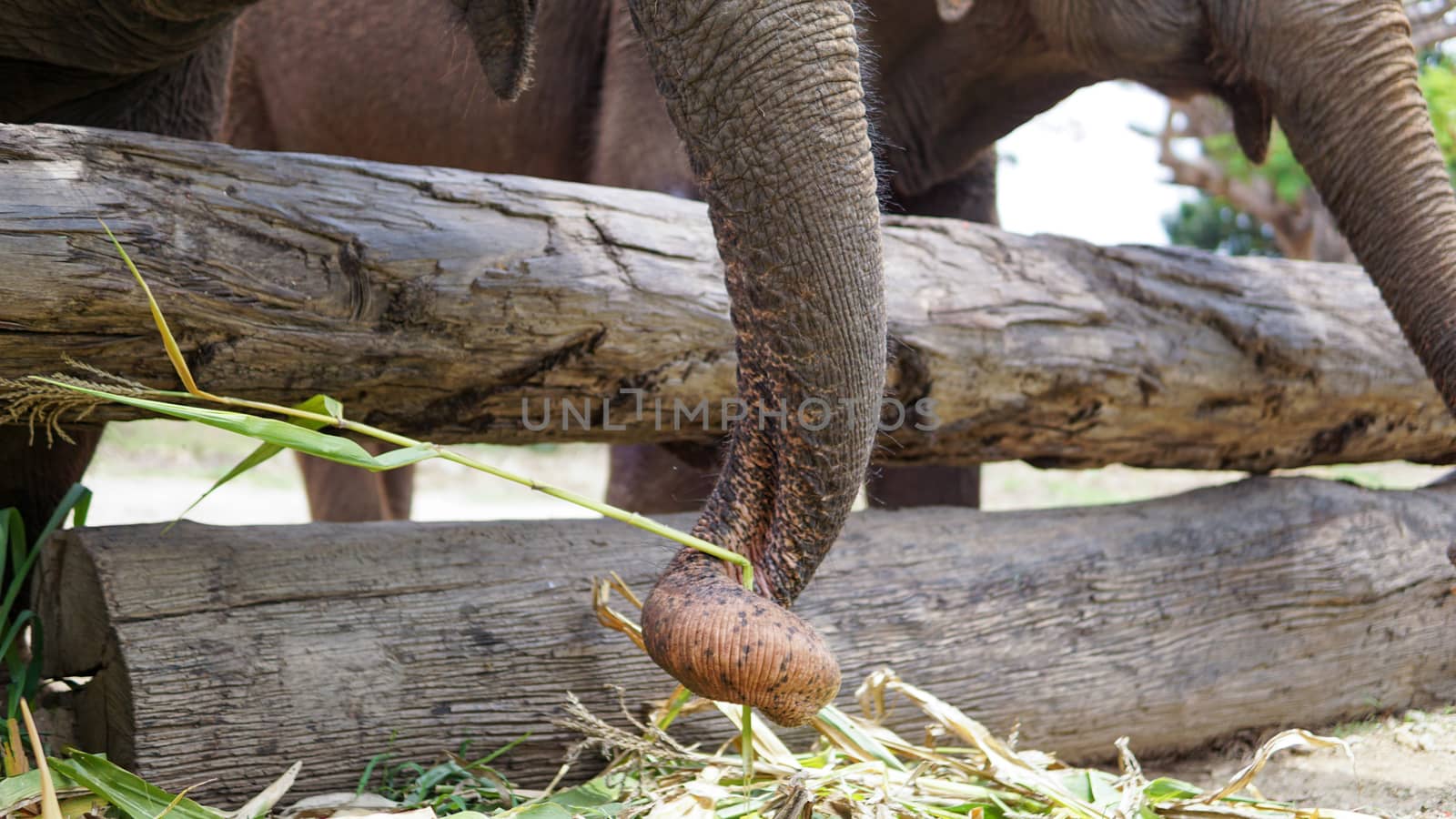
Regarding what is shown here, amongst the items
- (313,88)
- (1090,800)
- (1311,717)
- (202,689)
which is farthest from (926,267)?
(313,88)

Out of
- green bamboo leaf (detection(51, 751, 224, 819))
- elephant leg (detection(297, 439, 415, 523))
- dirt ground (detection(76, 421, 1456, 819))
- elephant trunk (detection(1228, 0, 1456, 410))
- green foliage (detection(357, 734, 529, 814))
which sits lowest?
dirt ground (detection(76, 421, 1456, 819))

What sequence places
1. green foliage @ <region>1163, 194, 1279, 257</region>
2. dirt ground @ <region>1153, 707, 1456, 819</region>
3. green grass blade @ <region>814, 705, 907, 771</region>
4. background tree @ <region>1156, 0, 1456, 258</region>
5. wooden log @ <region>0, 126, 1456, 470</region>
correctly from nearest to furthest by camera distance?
wooden log @ <region>0, 126, 1456, 470</region> → green grass blade @ <region>814, 705, 907, 771</region> → dirt ground @ <region>1153, 707, 1456, 819</region> → background tree @ <region>1156, 0, 1456, 258</region> → green foliage @ <region>1163, 194, 1279, 257</region>

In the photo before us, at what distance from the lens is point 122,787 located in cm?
134

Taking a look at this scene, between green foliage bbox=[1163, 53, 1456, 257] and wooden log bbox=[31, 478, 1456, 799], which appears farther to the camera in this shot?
green foliage bbox=[1163, 53, 1456, 257]

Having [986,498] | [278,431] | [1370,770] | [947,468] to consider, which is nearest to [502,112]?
[947,468]

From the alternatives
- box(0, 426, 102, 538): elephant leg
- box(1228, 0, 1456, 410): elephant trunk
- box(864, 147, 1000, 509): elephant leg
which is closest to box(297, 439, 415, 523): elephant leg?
box(864, 147, 1000, 509): elephant leg

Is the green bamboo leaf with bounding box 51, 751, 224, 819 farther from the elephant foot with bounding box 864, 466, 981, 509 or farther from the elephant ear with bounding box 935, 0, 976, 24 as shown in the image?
the elephant ear with bounding box 935, 0, 976, 24

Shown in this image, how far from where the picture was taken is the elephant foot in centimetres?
309

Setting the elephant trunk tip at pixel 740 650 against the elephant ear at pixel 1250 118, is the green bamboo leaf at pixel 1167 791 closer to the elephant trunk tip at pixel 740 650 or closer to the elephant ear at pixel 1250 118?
the elephant trunk tip at pixel 740 650

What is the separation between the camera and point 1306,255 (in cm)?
A: 857

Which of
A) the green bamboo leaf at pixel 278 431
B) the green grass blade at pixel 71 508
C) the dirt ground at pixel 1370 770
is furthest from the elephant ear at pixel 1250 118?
the green grass blade at pixel 71 508

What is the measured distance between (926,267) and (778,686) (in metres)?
1.21

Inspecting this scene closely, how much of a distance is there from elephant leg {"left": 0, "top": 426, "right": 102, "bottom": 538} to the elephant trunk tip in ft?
4.29

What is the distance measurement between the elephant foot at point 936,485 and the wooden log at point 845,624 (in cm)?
76
